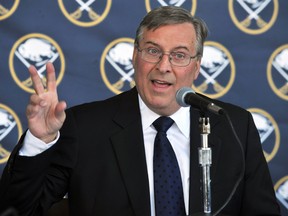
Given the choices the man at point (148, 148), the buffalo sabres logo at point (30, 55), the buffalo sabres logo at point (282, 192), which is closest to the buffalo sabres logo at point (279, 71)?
the buffalo sabres logo at point (282, 192)

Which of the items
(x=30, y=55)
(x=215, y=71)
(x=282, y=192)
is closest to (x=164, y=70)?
(x=215, y=71)

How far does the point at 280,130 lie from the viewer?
2988 mm

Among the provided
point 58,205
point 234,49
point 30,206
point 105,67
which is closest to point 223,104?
point 234,49

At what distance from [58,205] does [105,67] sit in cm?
74

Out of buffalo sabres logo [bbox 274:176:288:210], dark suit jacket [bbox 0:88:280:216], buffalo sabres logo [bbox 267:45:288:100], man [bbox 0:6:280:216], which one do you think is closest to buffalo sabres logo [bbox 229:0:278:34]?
buffalo sabres logo [bbox 267:45:288:100]

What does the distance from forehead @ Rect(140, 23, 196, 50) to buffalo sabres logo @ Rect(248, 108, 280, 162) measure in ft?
2.34

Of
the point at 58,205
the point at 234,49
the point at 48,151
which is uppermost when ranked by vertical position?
the point at 234,49

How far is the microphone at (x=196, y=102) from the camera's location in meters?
1.79

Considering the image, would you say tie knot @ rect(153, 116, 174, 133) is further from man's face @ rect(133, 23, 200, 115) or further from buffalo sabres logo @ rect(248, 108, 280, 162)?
buffalo sabres logo @ rect(248, 108, 280, 162)

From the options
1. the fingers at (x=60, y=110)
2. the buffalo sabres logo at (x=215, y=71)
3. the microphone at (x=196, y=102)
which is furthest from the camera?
the buffalo sabres logo at (x=215, y=71)

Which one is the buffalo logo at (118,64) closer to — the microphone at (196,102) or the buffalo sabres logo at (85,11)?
the buffalo sabres logo at (85,11)

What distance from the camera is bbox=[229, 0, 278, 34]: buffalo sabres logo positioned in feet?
9.68

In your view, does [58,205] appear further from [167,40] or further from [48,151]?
[167,40]

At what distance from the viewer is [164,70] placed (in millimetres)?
2312
